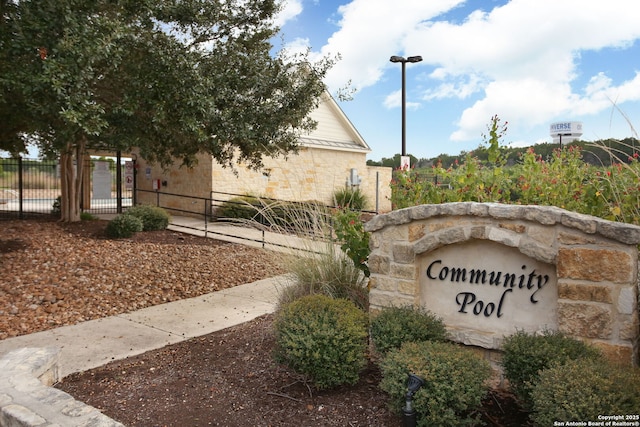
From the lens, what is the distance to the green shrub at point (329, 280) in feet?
15.9

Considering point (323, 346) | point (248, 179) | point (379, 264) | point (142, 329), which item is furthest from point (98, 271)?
point (248, 179)

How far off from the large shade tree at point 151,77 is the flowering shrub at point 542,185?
137 inches

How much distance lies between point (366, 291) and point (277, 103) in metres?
4.69

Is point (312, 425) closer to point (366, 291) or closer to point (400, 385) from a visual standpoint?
point (400, 385)

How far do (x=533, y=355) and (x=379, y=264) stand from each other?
4.73ft

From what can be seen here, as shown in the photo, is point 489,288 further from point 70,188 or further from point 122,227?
point 70,188

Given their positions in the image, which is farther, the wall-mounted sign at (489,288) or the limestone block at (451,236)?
the limestone block at (451,236)

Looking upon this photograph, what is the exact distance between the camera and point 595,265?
10.4 feet

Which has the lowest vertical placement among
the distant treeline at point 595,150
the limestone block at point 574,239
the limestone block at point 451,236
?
the limestone block at point 451,236

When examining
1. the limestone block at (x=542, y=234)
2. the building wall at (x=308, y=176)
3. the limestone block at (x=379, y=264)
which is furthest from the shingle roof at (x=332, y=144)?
the limestone block at (x=542, y=234)

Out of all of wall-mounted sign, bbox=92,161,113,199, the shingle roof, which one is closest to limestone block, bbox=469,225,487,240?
the shingle roof

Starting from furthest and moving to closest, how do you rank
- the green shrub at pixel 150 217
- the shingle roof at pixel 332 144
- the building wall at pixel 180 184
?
the shingle roof at pixel 332 144 < the building wall at pixel 180 184 < the green shrub at pixel 150 217

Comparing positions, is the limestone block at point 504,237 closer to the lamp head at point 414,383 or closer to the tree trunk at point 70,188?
the lamp head at point 414,383

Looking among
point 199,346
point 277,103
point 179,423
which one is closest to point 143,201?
point 277,103
